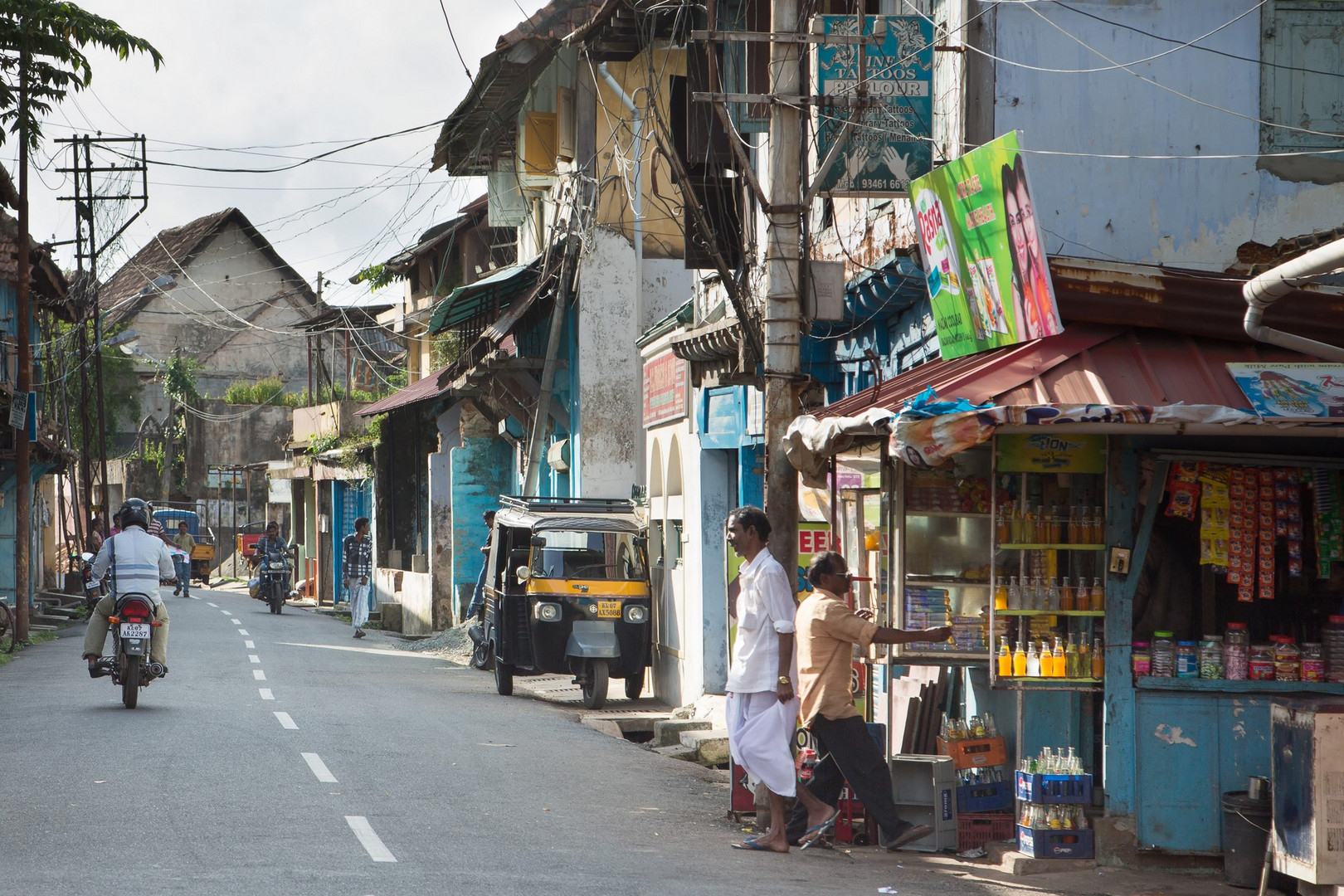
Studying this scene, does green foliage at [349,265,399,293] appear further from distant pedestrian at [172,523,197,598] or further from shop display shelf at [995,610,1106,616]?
shop display shelf at [995,610,1106,616]

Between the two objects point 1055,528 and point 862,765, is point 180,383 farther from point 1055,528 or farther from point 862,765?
point 1055,528

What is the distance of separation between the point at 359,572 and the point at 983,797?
22.5m

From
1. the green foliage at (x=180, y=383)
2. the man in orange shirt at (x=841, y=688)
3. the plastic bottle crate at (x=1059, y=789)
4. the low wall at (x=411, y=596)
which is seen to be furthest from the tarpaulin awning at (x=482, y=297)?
the green foliage at (x=180, y=383)

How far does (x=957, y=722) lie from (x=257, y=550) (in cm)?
3182

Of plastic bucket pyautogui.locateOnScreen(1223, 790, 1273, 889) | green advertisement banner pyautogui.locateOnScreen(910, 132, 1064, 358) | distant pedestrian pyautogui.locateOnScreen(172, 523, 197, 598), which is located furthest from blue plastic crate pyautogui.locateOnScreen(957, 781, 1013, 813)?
distant pedestrian pyautogui.locateOnScreen(172, 523, 197, 598)

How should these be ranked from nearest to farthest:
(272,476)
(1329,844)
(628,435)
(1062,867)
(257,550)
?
Answer: (1329,844)
(1062,867)
(628,435)
(257,550)
(272,476)

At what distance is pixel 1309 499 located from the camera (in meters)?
8.52

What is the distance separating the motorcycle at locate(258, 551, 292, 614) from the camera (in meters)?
34.4

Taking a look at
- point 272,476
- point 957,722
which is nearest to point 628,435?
point 957,722

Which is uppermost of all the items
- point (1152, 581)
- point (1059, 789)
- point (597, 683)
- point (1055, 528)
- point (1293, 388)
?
point (1293, 388)

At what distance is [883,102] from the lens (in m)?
10.6

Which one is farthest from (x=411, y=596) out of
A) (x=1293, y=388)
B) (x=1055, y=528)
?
(x=1293, y=388)

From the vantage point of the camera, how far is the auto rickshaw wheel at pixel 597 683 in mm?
17047

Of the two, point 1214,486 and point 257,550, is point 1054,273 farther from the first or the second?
point 257,550
